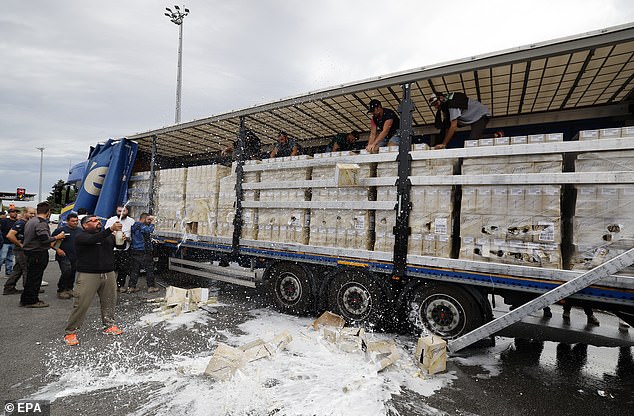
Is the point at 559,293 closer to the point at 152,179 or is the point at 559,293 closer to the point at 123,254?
the point at 123,254

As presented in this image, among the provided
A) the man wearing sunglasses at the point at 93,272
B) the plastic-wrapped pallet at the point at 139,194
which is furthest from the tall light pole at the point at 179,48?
the man wearing sunglasses at the point at 93,272

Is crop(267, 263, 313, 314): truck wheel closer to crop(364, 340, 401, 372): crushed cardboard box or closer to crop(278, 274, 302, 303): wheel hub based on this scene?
crop(278, 274, 302, 303): wheel hub

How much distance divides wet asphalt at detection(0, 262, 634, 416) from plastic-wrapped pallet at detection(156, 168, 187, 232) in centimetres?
226

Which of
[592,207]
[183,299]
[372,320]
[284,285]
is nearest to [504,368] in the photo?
[372,320]

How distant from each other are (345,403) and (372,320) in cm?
216

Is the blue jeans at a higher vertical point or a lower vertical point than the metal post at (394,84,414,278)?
lower

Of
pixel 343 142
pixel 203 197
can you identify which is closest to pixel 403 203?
pixel 343 142

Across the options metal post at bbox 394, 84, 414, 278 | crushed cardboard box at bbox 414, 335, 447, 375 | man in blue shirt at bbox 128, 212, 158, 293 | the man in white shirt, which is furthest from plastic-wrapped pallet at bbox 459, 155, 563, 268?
the man in white shirt

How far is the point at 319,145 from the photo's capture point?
9.55 metres

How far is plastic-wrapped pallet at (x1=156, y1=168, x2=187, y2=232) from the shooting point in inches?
323

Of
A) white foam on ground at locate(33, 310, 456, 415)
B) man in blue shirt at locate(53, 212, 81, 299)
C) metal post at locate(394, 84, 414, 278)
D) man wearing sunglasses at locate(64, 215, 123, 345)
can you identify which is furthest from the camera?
man in blue shirt at locate(53, 212, 81, 299)

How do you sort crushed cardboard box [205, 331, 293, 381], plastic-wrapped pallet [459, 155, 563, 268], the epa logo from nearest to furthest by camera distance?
1. the epa logo
2. crushed cardboard box [205, 331, 293, 381]
3. plastic-wrapped pallet [459, 155, 563, 268]

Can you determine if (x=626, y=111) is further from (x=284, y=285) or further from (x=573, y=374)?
(x=284, y=285)

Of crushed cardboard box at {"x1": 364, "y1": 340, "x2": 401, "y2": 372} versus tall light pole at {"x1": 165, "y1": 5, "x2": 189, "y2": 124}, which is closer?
crushed cardboard box at {"x1": 364, "y1": 340, "x2": 401, "y2": 372}
